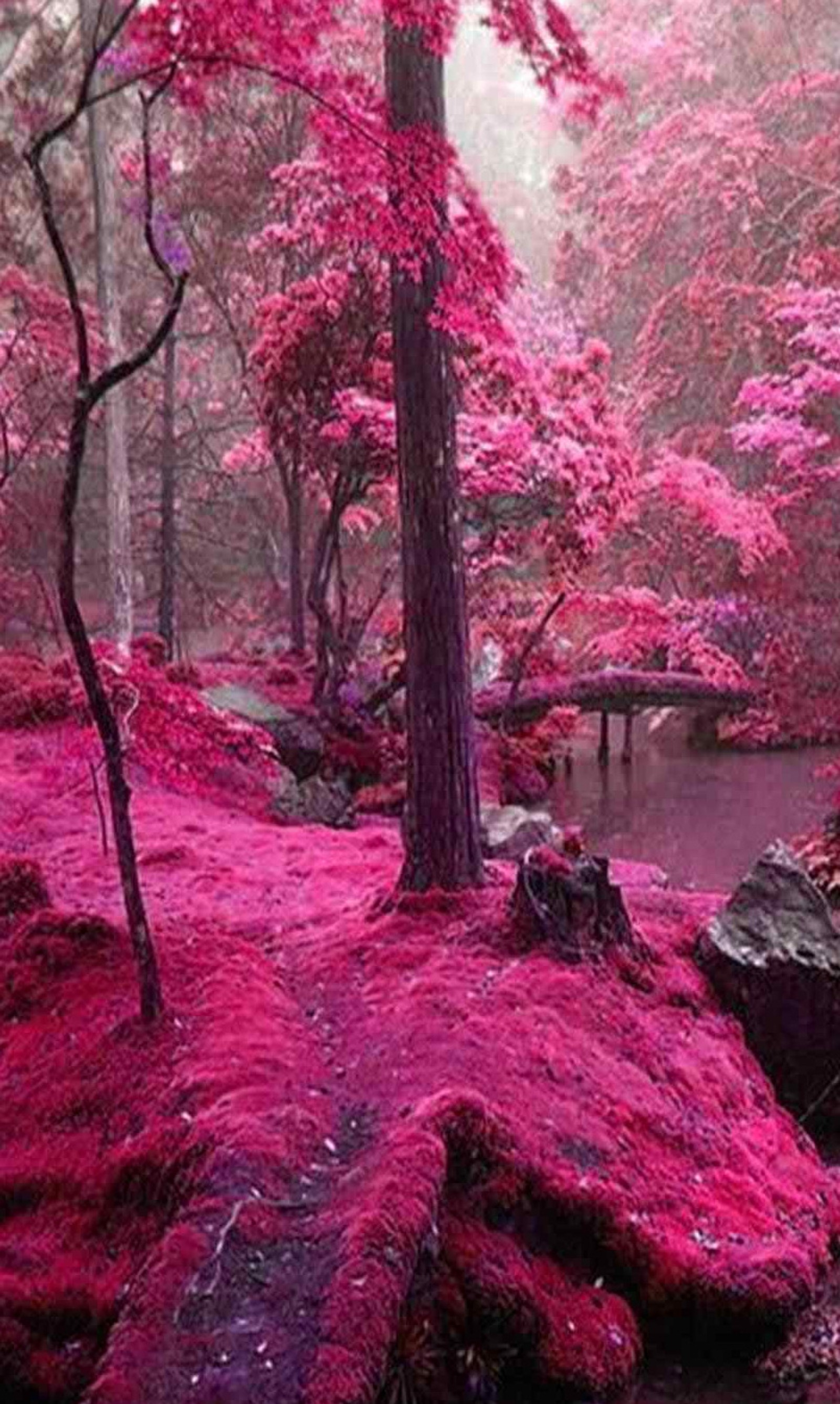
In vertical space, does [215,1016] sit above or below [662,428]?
below

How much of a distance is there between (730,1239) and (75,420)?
3766 millimetres

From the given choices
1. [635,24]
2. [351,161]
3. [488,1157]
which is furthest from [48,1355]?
[635,24]

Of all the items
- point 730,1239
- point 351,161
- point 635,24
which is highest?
point 635,24

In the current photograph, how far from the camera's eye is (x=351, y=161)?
4.68 meters

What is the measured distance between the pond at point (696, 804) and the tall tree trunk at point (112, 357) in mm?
5606

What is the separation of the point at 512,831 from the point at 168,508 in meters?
8.82

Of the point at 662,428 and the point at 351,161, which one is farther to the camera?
the point at 662,428

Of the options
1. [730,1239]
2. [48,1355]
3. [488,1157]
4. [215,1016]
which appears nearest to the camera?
[48,1355]

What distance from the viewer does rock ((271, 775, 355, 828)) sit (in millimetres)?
9820

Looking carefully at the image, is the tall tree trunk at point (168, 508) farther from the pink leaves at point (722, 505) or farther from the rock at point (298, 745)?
the pink leaves at point (722, 505)

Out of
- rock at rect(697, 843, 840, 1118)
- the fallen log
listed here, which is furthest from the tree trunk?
the fallen log

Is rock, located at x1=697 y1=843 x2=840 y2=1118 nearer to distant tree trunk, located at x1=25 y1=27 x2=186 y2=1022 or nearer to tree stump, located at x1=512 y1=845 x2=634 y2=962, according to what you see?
tree stump, located at x1=512 y1=845 x2=634 y2=962

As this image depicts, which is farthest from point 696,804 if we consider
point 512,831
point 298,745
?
point 298,745

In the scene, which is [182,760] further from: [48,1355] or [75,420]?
[48,1355]
